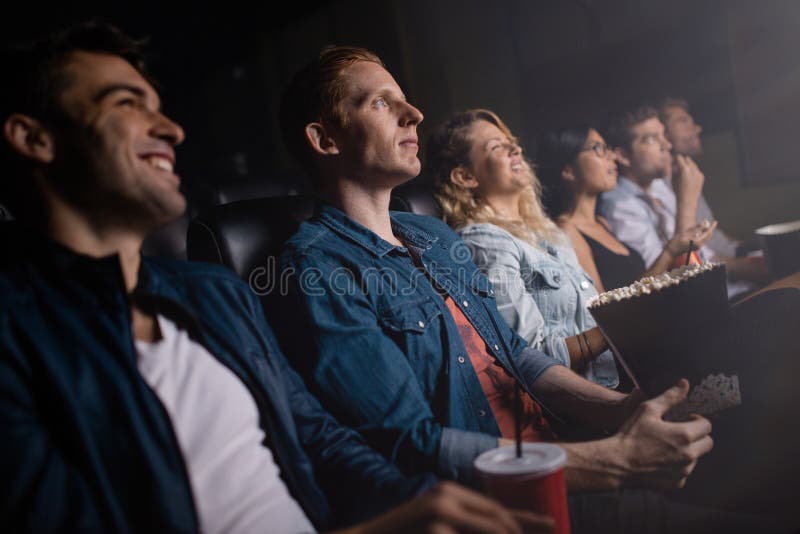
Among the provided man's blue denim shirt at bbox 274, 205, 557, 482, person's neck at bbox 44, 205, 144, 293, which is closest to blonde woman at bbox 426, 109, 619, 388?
man's blue denim shirt at bbox 274, 205, 557, 482

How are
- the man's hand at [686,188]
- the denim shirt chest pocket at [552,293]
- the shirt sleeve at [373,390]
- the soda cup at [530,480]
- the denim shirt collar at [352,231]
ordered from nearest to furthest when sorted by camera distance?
the soda cup at [530,480] < the shirt sleeve at [373,390] < the denim shirt collar at [352,231] < the denim shirt chest pocket at [552,293] < the man's hand at [686,188]

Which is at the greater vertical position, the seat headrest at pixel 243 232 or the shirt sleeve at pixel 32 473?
the seat headrest at pixel 243 232

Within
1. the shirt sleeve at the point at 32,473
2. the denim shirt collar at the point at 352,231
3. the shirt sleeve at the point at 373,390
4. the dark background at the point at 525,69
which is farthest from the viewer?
the dark background at the point at 525,69

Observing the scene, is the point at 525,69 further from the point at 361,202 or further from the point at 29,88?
the point at 29,88

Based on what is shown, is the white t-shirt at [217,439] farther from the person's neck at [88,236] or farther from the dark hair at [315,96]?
the dark hair at [315,96]

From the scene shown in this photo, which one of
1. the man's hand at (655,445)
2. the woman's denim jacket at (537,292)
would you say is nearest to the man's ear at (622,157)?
the woman's denim jacket at (537,292)

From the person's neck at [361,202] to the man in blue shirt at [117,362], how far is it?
1.07ft

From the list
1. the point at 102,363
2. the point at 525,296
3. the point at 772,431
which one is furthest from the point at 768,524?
the point at 102,363

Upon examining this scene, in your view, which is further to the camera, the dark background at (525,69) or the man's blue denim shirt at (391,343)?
the dark background at (525,69)

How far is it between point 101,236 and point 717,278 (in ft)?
3.56

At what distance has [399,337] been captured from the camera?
3.41 feet

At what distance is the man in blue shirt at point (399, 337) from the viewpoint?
97 centimetres

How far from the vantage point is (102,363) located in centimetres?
72

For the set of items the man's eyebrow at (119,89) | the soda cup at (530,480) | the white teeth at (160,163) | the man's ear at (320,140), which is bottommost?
the soda cup at (530,480)
